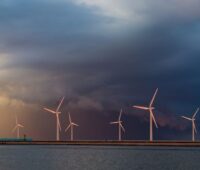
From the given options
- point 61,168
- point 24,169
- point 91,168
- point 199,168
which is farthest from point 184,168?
point 24,169

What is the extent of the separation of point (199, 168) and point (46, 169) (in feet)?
87.1

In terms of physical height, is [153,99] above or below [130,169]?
above

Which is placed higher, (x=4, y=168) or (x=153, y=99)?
(x=153, y=99)

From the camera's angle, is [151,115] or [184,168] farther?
[151,115]

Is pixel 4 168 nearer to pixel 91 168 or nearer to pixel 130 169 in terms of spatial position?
pixel 91 168

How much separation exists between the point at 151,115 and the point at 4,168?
105 metres

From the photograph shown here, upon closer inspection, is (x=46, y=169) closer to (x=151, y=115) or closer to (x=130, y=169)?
(x=130, y=169)

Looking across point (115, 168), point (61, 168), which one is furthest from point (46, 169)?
point (115, 168)

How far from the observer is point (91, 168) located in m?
87.6

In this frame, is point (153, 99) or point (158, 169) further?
point (153, 99)

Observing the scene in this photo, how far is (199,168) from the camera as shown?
284 ft

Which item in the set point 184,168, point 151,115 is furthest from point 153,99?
point 184,168

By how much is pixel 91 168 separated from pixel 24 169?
11617 mm

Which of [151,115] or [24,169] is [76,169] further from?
[151,115]
